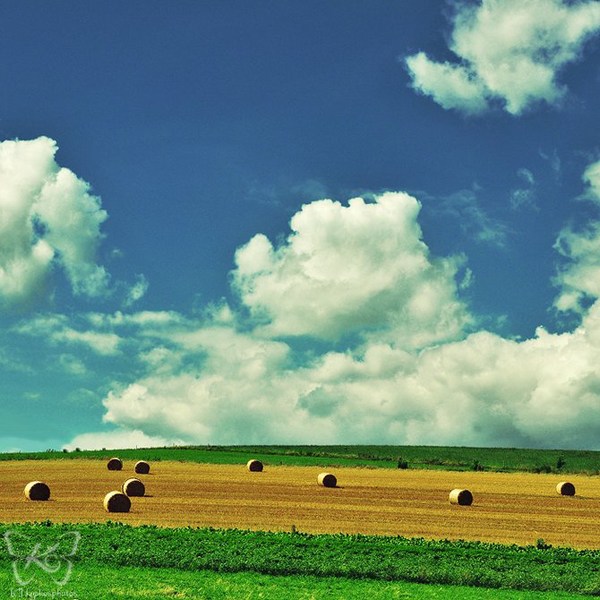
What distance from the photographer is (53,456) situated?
83.6 meters

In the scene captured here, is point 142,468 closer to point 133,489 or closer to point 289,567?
point 133,489

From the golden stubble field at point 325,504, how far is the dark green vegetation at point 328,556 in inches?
140

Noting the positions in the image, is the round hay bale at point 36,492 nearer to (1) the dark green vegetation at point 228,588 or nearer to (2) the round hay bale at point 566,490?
(1) the dark green vegetation at point 228,588

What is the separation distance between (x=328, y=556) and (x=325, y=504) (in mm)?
16462

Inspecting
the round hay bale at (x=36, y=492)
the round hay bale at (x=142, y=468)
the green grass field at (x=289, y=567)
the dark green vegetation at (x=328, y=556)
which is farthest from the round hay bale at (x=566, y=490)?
the round hay bale at (x=36, y=492)

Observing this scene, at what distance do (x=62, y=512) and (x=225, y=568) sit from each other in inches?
600

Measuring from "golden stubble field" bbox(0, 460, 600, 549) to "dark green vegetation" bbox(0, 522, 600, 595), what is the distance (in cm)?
356

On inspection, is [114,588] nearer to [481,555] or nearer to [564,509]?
[481,555]

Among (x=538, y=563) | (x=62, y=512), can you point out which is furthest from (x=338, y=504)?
(x=538, y=563)

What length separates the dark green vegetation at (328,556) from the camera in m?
22.0

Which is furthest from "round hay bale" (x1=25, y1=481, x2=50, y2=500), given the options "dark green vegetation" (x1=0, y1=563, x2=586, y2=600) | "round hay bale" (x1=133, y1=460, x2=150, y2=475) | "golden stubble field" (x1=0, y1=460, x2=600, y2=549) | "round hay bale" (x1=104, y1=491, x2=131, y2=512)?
"dark green vegetation" (x1=0, y1=563, x2=586, y2=600)

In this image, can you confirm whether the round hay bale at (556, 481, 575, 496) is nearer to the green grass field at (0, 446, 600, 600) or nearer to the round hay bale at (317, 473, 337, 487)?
the round hay bale at (317, 473, 337, 487)

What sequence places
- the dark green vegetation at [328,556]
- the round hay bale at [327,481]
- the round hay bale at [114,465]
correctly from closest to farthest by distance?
the dark green vegetation at [328,556] < the round hay bale at [327,481] < the round hay bale at [114,465]

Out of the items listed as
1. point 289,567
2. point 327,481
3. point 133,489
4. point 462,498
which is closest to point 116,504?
point 133,489
